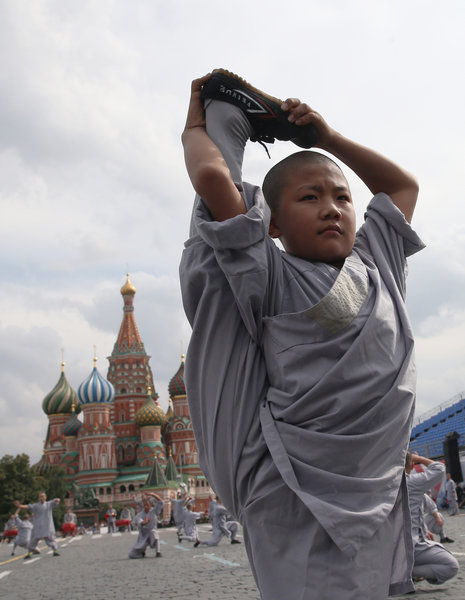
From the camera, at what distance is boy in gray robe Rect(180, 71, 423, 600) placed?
5.13ft

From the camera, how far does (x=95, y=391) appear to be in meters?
64.9

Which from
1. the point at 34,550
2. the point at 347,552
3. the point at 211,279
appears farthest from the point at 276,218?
the point at 34,550

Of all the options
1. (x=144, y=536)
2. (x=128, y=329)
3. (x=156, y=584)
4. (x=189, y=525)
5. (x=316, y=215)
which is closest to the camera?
(x=316, y=215)

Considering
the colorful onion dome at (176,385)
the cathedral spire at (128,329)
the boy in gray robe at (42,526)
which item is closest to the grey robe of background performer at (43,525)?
the boy in gray robe at (42,526)

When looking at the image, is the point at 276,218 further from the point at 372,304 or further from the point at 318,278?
the point at 372,304

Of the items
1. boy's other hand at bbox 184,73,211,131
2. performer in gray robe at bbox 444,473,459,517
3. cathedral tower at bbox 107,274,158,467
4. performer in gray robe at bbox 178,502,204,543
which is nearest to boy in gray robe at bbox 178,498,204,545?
performer in gray robe at bbox 178,502,204,543

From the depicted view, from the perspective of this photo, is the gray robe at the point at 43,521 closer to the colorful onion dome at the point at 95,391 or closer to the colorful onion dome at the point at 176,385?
the colorful onion dome at the point at 95,391

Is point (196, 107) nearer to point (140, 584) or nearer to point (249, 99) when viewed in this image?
point (249, 99)

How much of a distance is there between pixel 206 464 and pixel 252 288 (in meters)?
0.52

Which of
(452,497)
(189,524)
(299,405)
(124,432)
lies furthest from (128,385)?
(299,405)

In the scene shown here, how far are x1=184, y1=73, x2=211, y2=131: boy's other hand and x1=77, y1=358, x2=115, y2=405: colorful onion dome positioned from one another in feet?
213

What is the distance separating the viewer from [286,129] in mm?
2014

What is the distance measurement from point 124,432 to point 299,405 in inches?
2720

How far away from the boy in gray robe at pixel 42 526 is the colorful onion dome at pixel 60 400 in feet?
192
